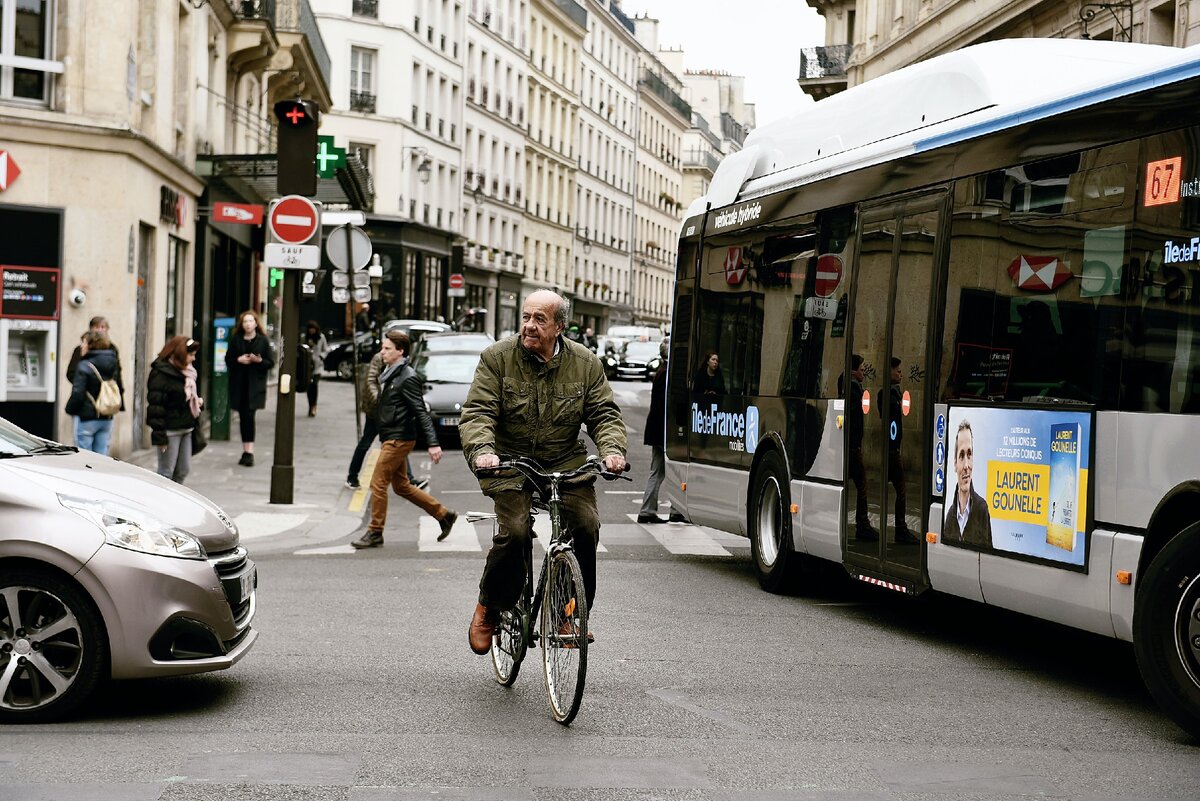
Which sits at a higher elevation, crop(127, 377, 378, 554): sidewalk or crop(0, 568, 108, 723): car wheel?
crop(0, 568, 108, 723): car wheel

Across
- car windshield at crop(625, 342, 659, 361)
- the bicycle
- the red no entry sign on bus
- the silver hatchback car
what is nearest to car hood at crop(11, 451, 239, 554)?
the silver hatchback car

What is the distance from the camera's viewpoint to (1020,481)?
8.61 m

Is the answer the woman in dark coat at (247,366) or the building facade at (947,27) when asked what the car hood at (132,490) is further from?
the building facade at (947,27)

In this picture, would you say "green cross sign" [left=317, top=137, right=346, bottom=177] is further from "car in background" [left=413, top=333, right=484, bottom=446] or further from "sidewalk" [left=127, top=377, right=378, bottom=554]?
"sidewalk" [left=127, top=377, right=378, bottom=554]

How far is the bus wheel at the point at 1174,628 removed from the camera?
7.12 metres

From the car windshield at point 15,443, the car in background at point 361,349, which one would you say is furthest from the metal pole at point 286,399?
the car in background at point 361,349

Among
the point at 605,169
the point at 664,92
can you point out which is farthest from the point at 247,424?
the point at 664,92

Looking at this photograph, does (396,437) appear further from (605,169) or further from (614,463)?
(605,169)

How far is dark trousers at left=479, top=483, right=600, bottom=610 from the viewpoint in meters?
7.59

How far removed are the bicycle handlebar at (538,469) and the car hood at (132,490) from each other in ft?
3.87

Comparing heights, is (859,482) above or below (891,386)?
below

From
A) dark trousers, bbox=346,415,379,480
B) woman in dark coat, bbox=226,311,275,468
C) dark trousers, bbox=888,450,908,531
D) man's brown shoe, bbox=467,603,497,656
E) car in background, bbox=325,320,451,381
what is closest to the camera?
man's brown shoe, bbox=467,603,497,656

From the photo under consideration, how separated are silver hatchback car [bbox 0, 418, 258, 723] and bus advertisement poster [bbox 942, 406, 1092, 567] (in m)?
3.87

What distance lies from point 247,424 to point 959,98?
1390 cm
